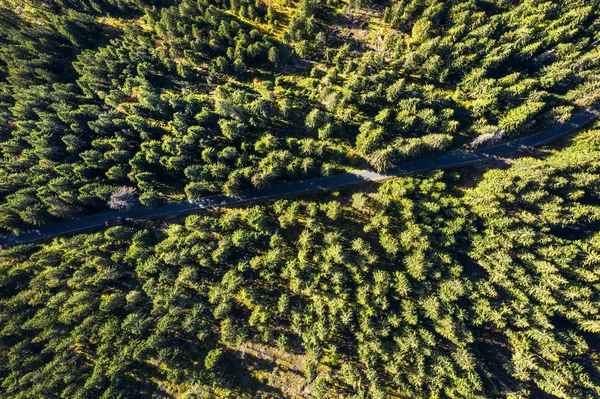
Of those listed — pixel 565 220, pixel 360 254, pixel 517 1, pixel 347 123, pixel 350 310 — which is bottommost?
pixel 350 310

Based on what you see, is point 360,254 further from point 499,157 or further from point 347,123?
point 499,157

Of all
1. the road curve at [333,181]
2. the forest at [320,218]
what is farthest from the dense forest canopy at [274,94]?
the road curve at [333,181]

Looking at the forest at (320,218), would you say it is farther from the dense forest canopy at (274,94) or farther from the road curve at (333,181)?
the road curve at (333,181)

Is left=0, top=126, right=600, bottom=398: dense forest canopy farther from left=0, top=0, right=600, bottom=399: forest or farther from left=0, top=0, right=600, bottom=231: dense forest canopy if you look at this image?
left=0, top=0, right=600, bottom=231: dense forest canopy

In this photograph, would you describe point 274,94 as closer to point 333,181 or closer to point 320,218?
point 333,181

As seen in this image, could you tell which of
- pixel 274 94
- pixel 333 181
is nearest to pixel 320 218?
pixel 333 181

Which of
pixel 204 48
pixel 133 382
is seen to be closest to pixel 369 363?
pixel 133 382

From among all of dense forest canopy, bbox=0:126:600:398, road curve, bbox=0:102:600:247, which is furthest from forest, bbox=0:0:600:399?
road curve, bbox=0:102:600:247
